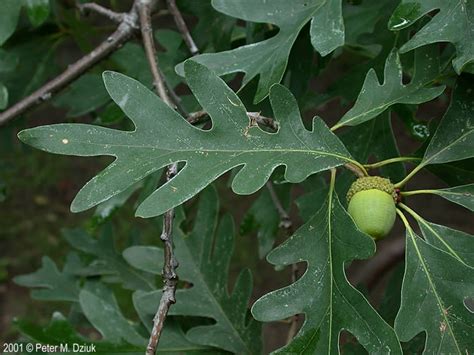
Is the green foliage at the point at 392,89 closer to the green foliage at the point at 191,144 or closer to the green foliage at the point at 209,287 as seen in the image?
the green foliage at the point at 191,144

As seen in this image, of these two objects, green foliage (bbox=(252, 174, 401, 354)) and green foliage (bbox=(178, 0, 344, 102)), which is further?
green foliage (bbox=(178, 0, 344, 102))

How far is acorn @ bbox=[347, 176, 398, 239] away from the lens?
1051mm

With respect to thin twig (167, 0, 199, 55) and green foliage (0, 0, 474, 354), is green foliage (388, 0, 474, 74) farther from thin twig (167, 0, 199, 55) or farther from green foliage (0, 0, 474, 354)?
thin twig (167, 0, 199, 55)

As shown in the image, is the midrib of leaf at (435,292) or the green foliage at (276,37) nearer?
the midrib of leaf at (435,292)

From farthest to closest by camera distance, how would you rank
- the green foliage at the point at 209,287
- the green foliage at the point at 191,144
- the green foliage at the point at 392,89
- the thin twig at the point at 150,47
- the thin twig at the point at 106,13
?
the thin twig at the point at 106,13 → the green foliage at the point at 209,287 → the thin twig at the point at 150,47 → the green foliage at the point at 392,89 → the green foliage at the point at 191,144

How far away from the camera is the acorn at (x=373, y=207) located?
1051mm

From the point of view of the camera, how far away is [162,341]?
142cm

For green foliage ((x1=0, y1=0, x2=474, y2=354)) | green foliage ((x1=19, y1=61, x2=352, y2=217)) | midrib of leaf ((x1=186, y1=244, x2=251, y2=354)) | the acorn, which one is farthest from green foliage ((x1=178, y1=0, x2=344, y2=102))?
midrib of leaf ((x1=186, y1=244, x2=251, y2=354))

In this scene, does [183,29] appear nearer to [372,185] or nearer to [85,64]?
[85,64]

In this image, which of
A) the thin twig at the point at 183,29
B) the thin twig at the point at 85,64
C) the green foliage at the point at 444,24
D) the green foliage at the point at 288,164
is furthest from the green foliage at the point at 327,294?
the thin twig at the point at 85,64

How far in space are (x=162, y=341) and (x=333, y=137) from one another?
58 centimetres

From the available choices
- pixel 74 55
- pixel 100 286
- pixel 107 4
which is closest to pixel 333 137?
pixel 100 286

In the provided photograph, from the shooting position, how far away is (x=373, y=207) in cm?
105

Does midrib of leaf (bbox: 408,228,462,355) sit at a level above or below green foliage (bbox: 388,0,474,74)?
below
